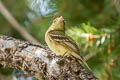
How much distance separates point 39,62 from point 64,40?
71cm

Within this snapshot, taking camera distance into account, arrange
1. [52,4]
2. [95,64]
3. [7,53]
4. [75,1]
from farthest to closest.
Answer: [75,1] < [95,64] < [52,4] < [7,53]

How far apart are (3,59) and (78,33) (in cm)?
124

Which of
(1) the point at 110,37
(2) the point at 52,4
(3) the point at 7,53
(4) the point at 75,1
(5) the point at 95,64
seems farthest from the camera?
(4) the point at 75,1

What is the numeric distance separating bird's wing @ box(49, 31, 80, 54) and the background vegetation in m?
0.22

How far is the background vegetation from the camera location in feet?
11.2

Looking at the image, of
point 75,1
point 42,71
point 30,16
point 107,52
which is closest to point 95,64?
point 107,52

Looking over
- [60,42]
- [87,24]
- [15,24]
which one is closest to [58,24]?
[60,42]

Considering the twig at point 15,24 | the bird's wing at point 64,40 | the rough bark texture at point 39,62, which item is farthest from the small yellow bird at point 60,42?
the twig at point 15,24

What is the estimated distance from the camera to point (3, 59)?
245cm

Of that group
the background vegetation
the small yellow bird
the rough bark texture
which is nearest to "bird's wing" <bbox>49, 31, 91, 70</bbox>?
the small yellow bird

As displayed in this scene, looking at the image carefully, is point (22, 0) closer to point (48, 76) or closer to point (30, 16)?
point (30, 16)

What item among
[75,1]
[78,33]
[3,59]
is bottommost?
[3,59]

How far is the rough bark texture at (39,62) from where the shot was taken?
2.08 m

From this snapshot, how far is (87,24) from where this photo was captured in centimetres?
379
